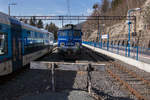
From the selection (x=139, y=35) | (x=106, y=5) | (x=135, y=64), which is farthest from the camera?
(x=106, y=5)

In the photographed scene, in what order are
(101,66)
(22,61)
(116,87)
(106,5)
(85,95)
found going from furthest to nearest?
(106,5)
(22,61)
(116,87)
(101,66)
(85,95)

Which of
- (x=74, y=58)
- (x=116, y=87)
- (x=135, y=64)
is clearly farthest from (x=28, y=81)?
(x=135, y=64)

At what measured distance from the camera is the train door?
8172 mm

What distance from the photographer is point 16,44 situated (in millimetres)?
8602

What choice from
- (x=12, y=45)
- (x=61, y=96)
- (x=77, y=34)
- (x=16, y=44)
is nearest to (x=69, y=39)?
(x=77, y=34)

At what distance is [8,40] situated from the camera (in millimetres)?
7531

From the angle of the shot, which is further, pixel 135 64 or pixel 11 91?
pixel 135 64

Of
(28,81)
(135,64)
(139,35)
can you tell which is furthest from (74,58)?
(139,35)

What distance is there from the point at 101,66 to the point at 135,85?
7.08 ft

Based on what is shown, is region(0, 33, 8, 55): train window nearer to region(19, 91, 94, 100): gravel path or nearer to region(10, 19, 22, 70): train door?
region(10, 19, 22, 70): train door

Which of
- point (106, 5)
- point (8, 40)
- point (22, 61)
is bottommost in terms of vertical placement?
point (22, 61)

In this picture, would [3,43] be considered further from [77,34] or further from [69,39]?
[77,34]

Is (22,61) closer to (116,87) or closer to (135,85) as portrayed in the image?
(116,87)

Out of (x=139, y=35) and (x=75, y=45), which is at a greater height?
(x=139, y=35)
